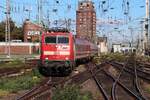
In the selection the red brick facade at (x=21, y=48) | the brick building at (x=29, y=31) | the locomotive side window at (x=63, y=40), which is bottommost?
the red brick facade at (x=21, y=48)

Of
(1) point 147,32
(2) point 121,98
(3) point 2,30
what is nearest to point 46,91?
(2) point 121,98

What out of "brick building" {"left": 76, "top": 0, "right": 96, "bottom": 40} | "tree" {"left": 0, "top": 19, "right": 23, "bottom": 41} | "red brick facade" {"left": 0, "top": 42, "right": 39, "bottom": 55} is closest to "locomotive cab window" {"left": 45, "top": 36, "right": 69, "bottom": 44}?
"red brick facade" {"left": 0, "top": 42, "right": 39, "bottom": 55}

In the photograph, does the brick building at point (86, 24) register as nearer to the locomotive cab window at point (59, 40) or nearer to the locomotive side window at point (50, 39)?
the locomotive side window at point (50, 39)

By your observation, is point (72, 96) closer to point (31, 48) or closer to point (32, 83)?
point (32, 83)

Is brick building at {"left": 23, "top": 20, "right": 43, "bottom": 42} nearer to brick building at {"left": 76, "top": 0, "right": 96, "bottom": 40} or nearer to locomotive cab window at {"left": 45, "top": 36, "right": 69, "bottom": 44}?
brick building at {"left": 76, "top": 0, "right": 96, "bottom": 40}

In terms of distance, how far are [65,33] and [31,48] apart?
71.2m

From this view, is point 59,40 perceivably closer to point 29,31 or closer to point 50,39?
point 50,39

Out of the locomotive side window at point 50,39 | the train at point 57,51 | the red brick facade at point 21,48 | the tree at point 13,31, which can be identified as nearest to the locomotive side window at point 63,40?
the train at point 57,51

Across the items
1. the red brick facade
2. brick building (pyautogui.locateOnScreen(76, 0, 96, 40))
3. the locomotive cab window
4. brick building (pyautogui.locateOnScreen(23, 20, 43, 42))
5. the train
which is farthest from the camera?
brick building (pyautogui.locateOnScreen(23, 20, 43, 42))

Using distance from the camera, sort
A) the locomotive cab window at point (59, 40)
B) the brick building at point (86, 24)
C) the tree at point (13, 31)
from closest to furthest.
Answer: the locomotive cab window at point (59, 40)
the brick building at point (86, 24)
the tree at point (13, 31)

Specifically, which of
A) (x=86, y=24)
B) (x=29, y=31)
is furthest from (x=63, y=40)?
(x=29, y=31)

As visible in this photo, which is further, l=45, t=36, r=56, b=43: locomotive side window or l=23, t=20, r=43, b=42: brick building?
l=23, t=20, r=43, b=42: brick building

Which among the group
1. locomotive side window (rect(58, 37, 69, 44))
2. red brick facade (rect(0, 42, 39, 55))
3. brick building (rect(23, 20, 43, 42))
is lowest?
red brick facade (rect(0, 42, 39, 55))

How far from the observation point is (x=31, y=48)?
101188mm
